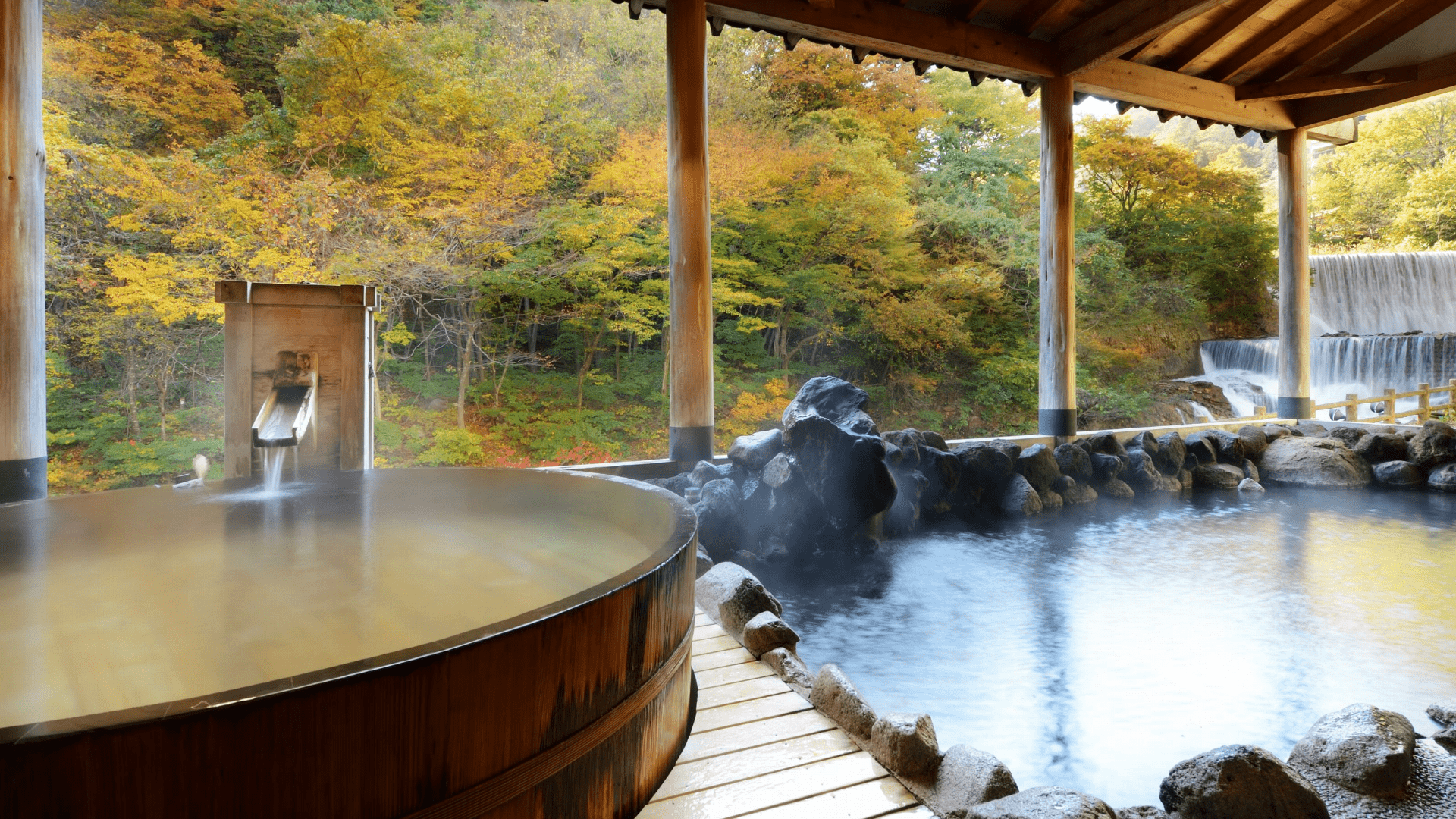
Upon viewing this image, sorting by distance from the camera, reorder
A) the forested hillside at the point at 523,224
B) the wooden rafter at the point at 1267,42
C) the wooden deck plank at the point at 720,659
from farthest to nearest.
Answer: the forested hillside at the point at 523,224, the wooden rafter at the point at 1267,42, the wooden deck plank at the point at 720,659

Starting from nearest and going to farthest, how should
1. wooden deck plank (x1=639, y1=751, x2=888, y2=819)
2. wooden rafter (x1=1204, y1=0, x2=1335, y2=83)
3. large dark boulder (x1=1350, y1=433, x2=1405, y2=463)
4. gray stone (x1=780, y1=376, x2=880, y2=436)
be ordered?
1. wooden deck plank (x1=639, y1=751, x2=888, y2=819)
2. gray stone (x1=780, y1=376, x2=880, y2=436)
3. wooden rafter (x1=1204, y1=0, x2=1335, y2=83)
4. large dark boulder (x1=1350, y1=433, x2=1405, y2=463)

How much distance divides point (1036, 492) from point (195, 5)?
9013 mm

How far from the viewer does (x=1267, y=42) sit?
6023mm

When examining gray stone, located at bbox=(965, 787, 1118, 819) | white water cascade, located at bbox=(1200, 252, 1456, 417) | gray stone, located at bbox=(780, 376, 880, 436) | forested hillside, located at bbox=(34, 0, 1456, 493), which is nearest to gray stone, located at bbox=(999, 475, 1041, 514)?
gray stone, located at bbox=(780, 376, 880, 436)

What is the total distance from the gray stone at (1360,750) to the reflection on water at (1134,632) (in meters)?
0.21

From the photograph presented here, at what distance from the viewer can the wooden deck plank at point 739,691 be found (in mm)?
1704

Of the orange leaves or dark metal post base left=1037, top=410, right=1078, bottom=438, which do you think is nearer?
dark metal post base left=1037, top=410, right=1078, bottom=438

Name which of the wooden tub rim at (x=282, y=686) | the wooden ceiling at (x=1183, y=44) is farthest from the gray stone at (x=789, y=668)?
the wooden ceiling at (x=1183, y=44)

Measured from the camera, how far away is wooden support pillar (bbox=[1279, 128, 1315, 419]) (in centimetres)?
704

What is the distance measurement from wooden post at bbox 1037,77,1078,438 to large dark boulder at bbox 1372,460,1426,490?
99.9 inches

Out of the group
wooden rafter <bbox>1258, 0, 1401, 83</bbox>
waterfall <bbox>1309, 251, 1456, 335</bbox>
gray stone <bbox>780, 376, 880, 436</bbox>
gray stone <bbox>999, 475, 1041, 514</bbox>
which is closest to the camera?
gray stone <bbox>780, 376, 880, 436</bbox>

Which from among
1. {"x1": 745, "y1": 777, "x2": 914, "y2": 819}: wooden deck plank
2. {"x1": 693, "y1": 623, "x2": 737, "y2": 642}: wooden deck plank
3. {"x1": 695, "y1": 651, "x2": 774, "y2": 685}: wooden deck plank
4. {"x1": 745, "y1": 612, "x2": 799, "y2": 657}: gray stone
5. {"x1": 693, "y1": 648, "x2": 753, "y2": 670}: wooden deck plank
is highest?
{"x1": 745, "y1": 612, "x2": 799, "y2": 657}: gray stone

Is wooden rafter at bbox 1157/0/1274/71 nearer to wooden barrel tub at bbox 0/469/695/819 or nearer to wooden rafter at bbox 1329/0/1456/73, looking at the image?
wooden rafter at bbox 1329/0/1456/73

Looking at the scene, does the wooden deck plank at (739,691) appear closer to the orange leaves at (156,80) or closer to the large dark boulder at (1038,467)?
the large dark boulder at (1038,467)
